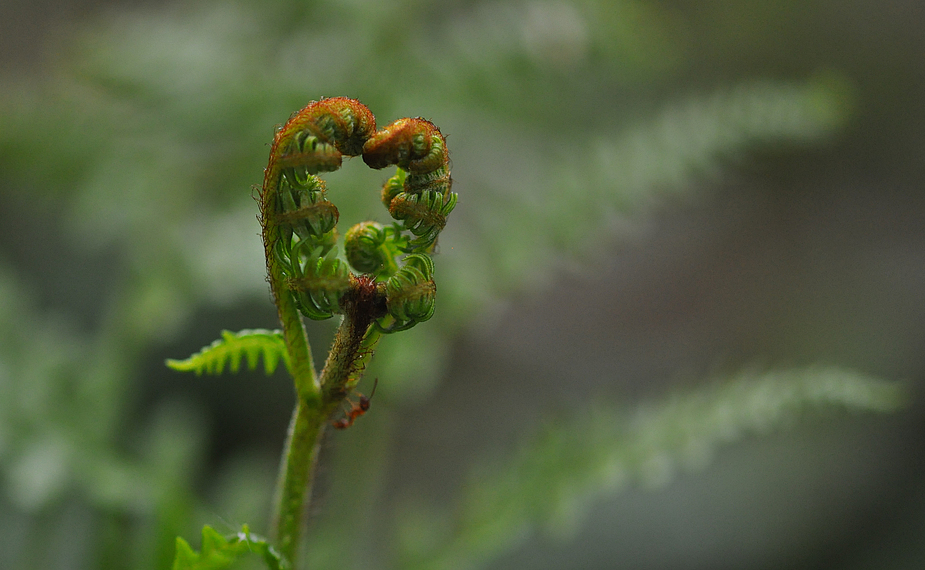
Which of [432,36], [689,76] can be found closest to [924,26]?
[689,76]

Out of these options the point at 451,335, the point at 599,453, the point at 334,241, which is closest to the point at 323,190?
the point at 334,241

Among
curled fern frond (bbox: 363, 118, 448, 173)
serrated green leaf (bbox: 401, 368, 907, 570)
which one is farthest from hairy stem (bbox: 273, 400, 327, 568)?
serrated green leaf (bbox: 401, 368, 907, 570)

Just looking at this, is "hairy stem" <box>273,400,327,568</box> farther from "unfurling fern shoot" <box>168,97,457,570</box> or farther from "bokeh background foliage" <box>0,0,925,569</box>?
"bokeh background foliage" <box>0,0,925,569</box>

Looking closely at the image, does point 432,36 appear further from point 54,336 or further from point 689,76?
point 689,76

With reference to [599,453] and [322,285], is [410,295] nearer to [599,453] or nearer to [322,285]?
[322,285]

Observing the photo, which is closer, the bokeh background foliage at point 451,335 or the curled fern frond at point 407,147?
the curled fern frond at point 407,147

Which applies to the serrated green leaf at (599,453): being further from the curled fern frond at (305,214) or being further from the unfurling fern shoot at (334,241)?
the curled fern frond at (305,214)

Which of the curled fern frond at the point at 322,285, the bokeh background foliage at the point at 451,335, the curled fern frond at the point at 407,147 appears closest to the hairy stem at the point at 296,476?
the curled fern frond at the point at 322,285
